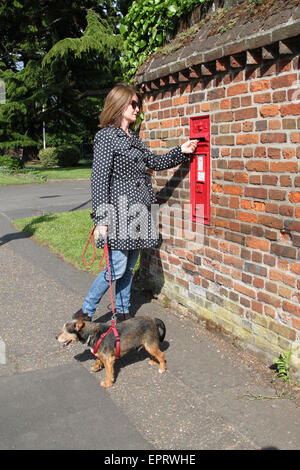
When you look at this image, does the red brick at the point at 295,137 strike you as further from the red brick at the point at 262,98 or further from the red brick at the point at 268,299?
the red brick at the point at 268,299

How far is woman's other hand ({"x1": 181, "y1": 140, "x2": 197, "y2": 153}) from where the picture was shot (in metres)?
4.27

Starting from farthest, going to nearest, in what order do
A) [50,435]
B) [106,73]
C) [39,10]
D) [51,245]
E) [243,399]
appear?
[106,73]
[39,10]
[51,245]
[243,399]
[50,435]

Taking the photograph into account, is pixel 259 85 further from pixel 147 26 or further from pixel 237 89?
pixel 147 26

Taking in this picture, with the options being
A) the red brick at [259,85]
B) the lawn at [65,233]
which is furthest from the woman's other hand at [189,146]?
the lawn at [65,233]

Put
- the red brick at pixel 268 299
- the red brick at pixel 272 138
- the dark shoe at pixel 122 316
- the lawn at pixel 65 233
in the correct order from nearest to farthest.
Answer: the red brick at pixel 272 138, the red brick at pixel 268 299, the dark shoe at pixel 122 316, the lawn at pixel 65 233

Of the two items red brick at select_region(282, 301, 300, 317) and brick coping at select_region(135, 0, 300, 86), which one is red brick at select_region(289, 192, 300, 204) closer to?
red brick at select_region(282, 301, 300, 317)

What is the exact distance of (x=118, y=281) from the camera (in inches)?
178

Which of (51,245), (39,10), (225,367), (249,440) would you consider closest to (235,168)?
(225,367)

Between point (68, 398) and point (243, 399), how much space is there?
4.13ft

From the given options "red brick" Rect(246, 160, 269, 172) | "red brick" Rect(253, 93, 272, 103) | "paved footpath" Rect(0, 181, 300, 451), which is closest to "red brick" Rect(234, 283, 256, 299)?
"paved footpath" Rect(0, 181, 300, 451)

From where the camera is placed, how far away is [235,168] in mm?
3859

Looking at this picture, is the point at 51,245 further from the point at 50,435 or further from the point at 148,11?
the point at 50,435

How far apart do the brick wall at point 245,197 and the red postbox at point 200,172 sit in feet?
0.25

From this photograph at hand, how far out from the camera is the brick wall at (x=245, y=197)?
332 cm
